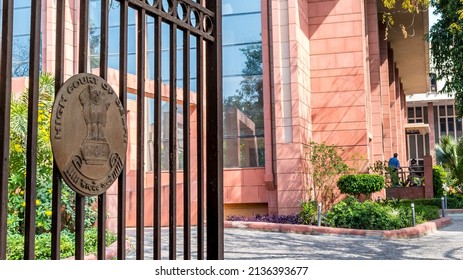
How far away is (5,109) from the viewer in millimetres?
2152

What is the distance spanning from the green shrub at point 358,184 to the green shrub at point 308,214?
1.50 metres

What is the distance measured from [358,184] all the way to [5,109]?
1345 cm

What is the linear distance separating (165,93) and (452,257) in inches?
298

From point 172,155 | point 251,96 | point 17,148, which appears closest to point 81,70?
point 172,155

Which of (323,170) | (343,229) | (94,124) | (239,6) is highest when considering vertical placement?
(239,6)

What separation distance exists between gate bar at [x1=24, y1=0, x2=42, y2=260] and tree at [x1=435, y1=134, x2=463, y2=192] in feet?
79.4

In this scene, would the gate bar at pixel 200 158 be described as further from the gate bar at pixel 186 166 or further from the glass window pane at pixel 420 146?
the glass window pane at pixel 420 146

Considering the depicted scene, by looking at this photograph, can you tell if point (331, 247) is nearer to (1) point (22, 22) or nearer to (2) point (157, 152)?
(2) point (157, 152)

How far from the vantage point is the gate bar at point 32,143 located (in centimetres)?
222

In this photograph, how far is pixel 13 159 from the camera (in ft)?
26.1

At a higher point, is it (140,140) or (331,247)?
(140,140)

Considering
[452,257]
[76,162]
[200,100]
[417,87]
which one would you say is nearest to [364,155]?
[452,257]

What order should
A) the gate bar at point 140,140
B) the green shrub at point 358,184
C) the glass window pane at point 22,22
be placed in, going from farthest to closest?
the green shrub at point 358,184 < the glass window pane at point 22,22 < the gate bar at point 140,140

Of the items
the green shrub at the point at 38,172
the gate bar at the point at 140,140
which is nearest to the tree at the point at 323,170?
the green shrub at the point at 38,172
